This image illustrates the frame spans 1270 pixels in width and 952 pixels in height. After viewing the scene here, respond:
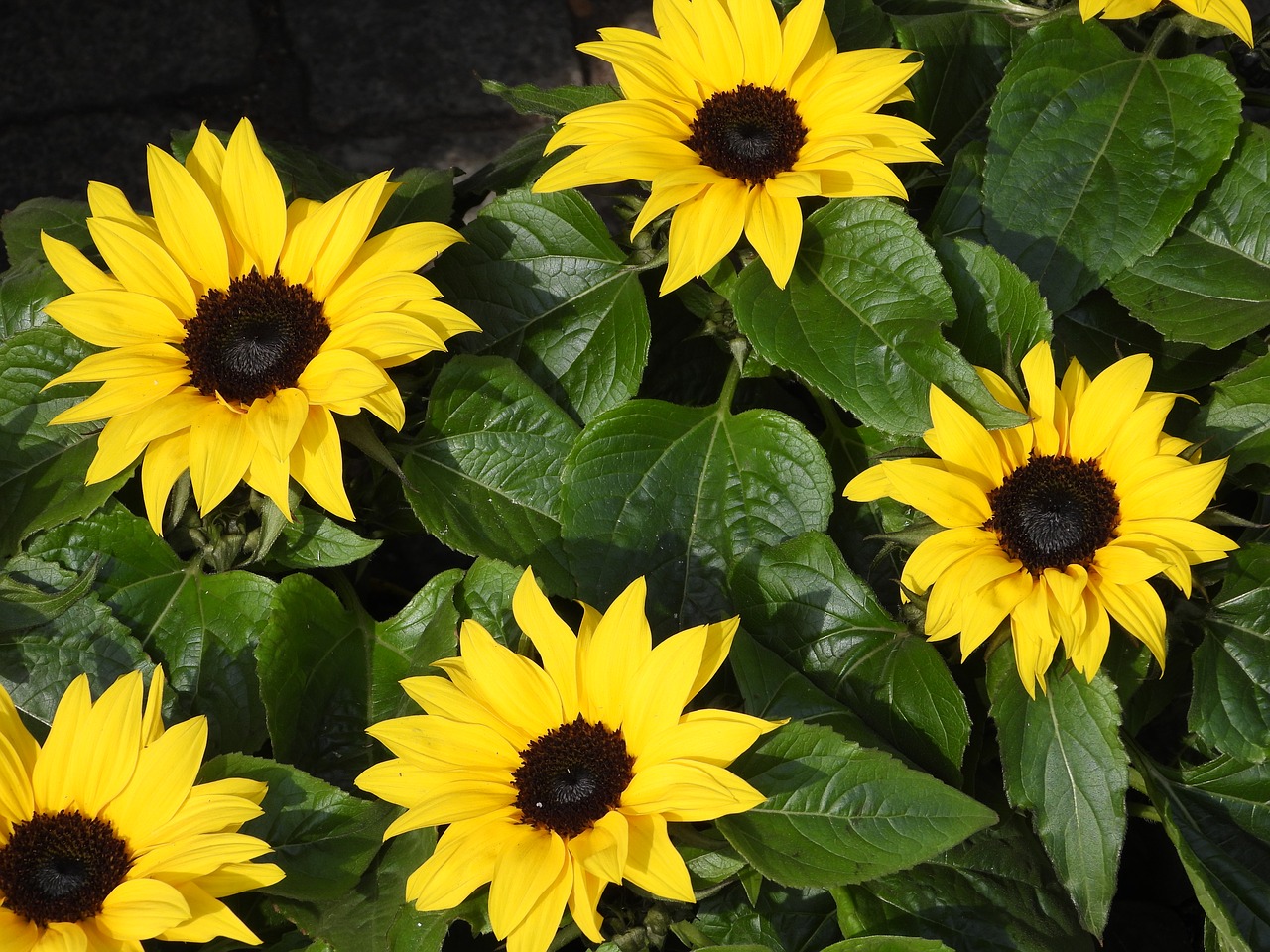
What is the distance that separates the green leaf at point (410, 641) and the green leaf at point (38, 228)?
0.51 m

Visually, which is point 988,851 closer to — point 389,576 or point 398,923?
point 398,923

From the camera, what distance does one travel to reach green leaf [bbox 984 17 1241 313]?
1288 mm

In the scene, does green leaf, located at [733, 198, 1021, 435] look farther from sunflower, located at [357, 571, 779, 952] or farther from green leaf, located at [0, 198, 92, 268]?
green leaf, located at [0, 198, 92, 268]

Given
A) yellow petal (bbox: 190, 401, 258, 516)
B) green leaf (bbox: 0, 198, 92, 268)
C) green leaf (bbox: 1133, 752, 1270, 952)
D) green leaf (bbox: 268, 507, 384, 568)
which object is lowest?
green leaf (bbox: 1133, 752, 1270, 952)

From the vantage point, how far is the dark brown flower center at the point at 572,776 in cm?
97

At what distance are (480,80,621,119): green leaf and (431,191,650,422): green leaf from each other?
0.09 m

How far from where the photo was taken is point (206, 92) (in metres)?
2.37

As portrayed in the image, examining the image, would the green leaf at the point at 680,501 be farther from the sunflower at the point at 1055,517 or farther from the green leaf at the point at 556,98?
the green leaf at the point at 556,98

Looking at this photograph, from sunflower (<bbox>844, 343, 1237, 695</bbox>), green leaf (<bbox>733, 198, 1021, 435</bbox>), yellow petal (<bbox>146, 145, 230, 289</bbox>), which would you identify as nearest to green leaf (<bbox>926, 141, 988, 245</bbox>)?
green leaf (<bbox>733, 198, 1021, 435</bbox>)

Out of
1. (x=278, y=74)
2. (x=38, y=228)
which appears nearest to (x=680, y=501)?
(x=38, y=228)

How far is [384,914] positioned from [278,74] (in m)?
1.78

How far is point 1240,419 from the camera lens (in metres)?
1.27

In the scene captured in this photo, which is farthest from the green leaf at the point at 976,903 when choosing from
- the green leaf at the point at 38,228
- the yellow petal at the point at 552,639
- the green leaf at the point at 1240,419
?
the green leaf at the point at 38,228

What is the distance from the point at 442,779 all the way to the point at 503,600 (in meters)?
0.23
